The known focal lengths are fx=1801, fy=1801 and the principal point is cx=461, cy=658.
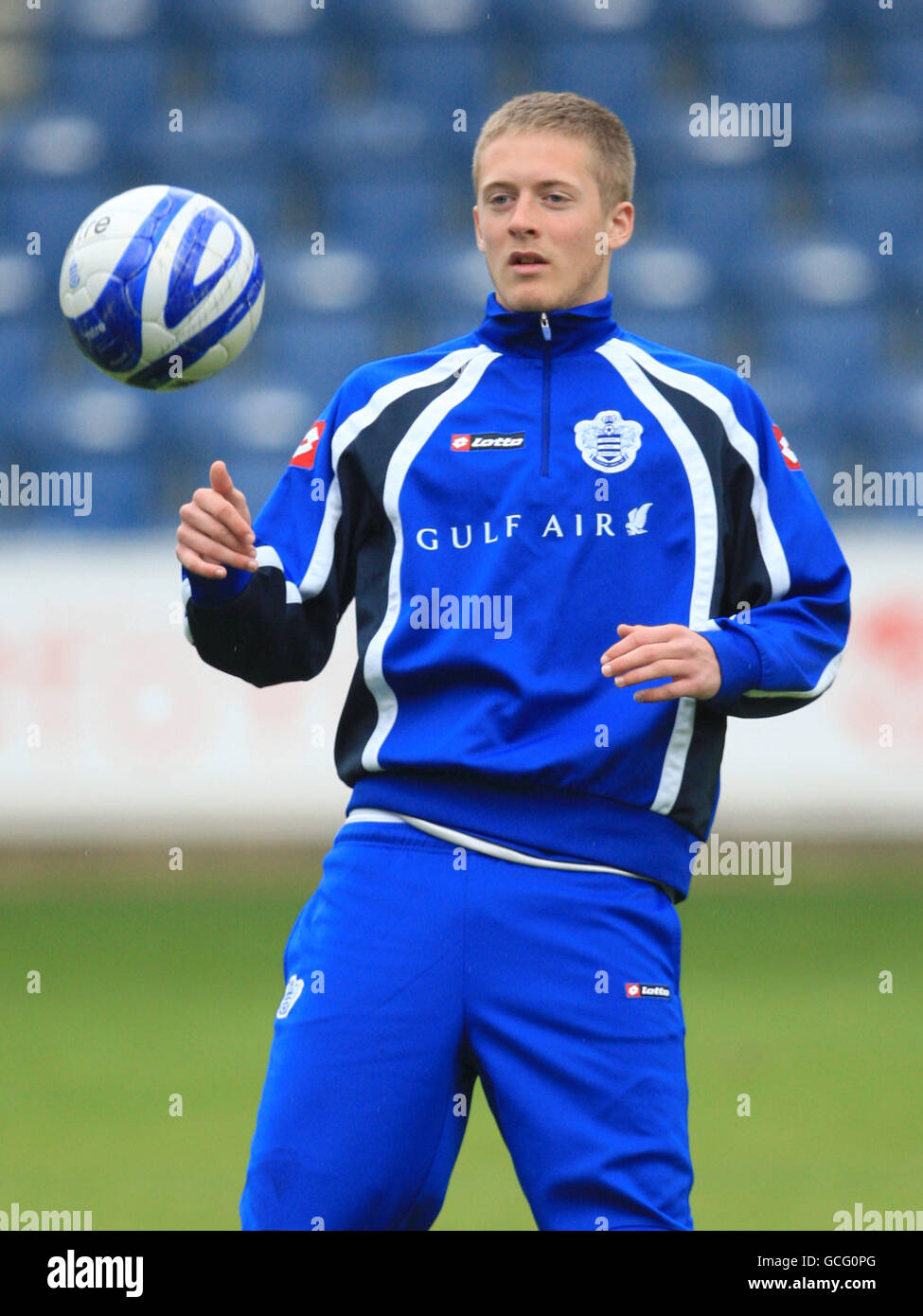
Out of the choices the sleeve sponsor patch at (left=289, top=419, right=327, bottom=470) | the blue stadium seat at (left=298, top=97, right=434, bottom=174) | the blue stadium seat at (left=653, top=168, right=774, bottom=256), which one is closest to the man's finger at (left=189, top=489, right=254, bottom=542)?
the sleeve sponsor patch at (left=289, top=419, right=327, bottom=470)

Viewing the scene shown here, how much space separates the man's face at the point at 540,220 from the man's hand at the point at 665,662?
53 cm

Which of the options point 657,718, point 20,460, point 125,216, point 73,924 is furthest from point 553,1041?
point 20,460

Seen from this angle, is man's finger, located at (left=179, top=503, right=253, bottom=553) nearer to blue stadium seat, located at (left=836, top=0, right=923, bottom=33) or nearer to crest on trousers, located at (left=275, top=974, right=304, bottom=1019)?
crest on trousers, located at (left=275, top=974, right=304, bottom=1019)

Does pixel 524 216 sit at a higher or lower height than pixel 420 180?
lower

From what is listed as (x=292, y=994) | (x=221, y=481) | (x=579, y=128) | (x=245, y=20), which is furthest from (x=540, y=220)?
(x=245, y=20)

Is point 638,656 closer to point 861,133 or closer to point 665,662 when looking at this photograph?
point 665,662

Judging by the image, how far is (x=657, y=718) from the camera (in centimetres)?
232

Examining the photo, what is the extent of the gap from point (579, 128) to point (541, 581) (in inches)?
26.6

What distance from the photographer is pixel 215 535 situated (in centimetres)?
229

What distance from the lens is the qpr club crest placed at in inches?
93.7

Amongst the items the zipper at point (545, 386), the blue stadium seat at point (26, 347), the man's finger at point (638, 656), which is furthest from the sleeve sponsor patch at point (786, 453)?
the blue stadium seat at point (26, 347)

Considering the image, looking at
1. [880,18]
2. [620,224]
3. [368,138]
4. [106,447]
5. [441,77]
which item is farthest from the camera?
[880,18]

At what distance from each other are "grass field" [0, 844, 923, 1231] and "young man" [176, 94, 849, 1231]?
1.51 meters

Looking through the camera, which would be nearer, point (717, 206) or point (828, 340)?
point (828, 340)
